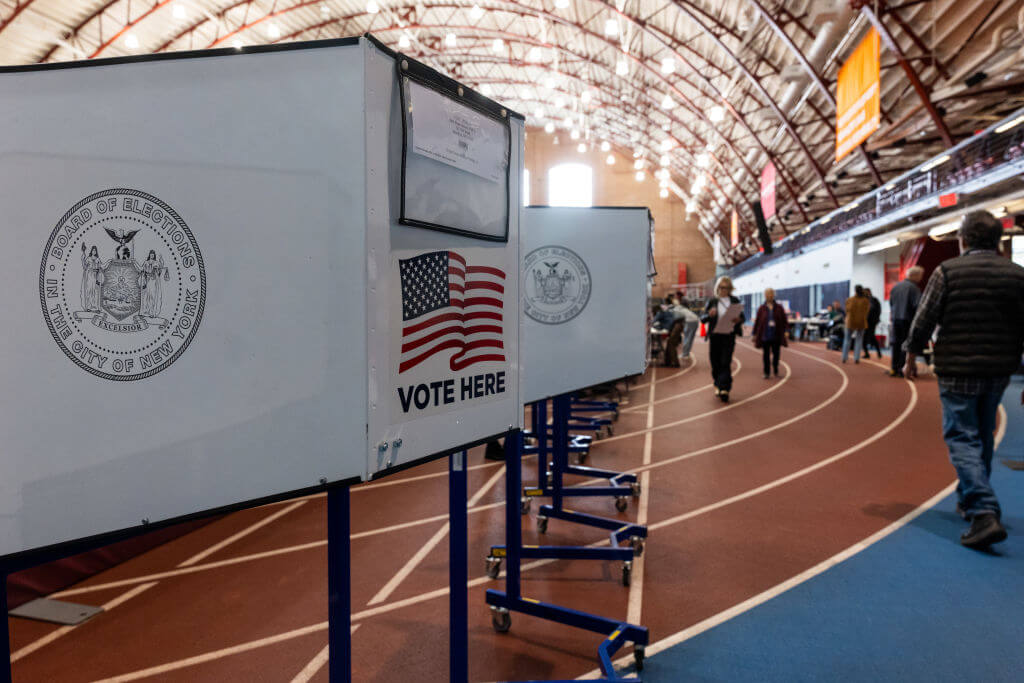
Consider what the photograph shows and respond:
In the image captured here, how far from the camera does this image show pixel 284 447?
54.2 inches

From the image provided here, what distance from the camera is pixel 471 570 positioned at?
Answer: 326 cm

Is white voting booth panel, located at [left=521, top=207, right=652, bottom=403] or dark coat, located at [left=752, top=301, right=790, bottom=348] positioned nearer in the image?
white voting booth panel, located at [left=521, top=207, right=652, bottom=403]

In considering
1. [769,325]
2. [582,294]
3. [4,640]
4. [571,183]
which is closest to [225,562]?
[4,640]

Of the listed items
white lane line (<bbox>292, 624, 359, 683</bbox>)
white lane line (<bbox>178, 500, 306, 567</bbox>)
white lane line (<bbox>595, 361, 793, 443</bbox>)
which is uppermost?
white lane line (<bbox>595, 361, 793, 443</bbox>)

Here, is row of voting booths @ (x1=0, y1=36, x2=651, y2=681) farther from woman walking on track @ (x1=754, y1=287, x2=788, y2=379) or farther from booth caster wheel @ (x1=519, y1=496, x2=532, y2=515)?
woman walking on track @ (x1=754, y1=287, x2=788, y2=379)

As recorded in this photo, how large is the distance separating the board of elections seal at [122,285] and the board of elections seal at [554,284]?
2.27m

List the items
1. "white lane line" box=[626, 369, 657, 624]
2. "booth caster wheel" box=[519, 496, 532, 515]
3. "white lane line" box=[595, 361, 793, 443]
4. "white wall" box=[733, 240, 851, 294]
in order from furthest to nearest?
"white wall" box=[733, 240, 851, 294] < "white lane line" box=[595, 361, 793, 443] < "booth caster wheel" box=[519, 496, 532, 515] < "white lane line" box=[626, 369, 657, 624]

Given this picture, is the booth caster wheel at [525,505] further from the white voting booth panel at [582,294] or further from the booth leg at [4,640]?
the booth leg at [4,640]

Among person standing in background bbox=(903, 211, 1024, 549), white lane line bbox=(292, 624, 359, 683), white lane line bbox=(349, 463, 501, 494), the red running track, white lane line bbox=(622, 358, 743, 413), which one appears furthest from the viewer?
white lane line bbox=(622, 358, 743, 413)

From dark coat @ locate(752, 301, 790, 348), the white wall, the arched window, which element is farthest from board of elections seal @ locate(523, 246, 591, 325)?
the arched window

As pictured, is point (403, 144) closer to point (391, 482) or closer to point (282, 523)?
point (282, 523)

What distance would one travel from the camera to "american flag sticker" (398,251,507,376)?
1.54m

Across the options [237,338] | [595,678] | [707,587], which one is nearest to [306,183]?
[237,338]

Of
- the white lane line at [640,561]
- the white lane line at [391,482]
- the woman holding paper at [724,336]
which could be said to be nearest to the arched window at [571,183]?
the woman holding paper at [724,336]
